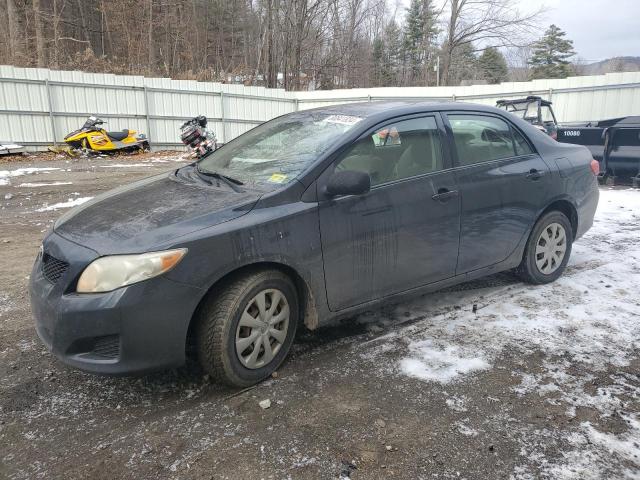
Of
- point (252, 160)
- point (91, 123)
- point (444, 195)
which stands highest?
point (91, 123)

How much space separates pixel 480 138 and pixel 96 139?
12.9m

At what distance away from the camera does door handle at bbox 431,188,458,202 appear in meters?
3.59

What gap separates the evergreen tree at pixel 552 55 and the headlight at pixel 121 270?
59.1 meters

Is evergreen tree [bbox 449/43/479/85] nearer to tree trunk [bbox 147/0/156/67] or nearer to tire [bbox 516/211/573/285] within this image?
Answer: tree trunk [bbox 147/0/156/67]

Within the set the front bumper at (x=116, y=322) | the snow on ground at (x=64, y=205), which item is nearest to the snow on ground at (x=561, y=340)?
the front bumper at (x=116, y=322)

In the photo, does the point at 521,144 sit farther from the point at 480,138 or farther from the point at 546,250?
the point at 546,250

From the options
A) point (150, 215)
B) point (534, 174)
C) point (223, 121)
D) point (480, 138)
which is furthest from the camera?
point (223, 121)

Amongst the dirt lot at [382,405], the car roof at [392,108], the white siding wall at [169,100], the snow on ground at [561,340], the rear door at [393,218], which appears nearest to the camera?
the dirt lot at [382,405]

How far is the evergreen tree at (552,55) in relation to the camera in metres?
54.5

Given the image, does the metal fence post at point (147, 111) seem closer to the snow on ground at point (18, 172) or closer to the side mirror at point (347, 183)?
the snow on ground at point (18, 172)

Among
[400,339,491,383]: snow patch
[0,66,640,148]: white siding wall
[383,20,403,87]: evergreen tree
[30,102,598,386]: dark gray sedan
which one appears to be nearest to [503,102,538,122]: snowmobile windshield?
[0,66,640,148]: white siding wall

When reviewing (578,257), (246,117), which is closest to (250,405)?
(578,257)

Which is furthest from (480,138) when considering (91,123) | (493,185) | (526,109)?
(91,123)

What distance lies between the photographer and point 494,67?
56.6m
